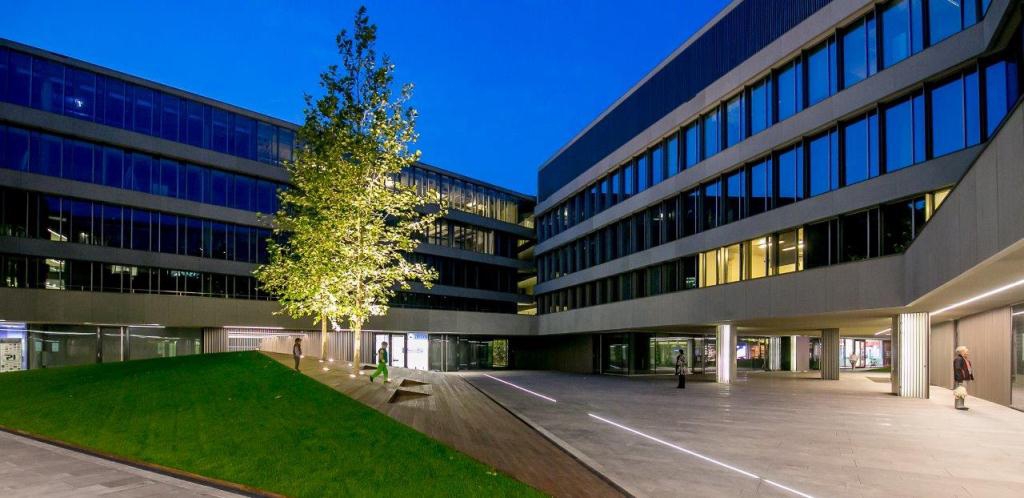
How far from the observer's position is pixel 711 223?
122 feet

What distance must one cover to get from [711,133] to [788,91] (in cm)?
650

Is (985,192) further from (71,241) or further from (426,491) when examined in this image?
(71,241)

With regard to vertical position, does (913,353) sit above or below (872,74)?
below

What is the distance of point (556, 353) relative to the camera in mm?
64375

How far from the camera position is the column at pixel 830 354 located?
44.1 m

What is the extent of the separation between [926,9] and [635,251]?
23.9 m

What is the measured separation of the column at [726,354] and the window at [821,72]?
14435 millimetres

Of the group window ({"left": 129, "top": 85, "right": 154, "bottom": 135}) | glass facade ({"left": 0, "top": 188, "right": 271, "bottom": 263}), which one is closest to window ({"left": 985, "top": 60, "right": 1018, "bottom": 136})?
glass facade ({"left": 0, "top": 188, "right": 271, "bottom": 263})

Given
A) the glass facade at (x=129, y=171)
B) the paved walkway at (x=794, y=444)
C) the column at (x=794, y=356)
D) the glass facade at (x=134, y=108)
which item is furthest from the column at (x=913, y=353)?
the glass facade at (x=129, y=171)

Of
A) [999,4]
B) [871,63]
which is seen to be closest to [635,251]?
[871,63]

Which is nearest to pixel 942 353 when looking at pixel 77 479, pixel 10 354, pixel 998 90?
pixel 998 90

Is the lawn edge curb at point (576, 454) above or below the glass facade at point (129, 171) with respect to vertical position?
below

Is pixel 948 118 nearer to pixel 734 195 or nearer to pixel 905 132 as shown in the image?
pixel 905 132

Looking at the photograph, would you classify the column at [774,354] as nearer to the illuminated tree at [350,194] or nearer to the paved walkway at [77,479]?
the illuminated tree at [350,194]
